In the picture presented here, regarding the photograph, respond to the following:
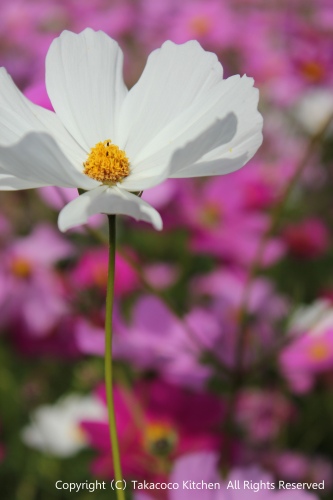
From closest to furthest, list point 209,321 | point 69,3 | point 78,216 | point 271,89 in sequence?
point 78,216 → point 209,321 → point 271,89 → point 69,3

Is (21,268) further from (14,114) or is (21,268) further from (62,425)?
(14,114)

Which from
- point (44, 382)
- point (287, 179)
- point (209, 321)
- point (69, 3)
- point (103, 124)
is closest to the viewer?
point (103, 124)

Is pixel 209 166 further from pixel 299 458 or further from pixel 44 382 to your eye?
pixel 44 382

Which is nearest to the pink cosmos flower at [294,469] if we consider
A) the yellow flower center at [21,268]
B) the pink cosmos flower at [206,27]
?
the yellow flower center at [21,268]

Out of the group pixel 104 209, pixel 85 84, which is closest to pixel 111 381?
pixel 104 209

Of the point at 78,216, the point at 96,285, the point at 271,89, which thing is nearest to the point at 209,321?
the point at 96,285

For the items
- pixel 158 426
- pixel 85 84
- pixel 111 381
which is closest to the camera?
pixel 111 381

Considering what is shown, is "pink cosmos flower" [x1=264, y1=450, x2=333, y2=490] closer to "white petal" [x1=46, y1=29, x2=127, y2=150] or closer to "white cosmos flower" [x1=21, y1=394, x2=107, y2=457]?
"white cosmos flower" [x1=21, y1=394, x2=107, y2=457]
